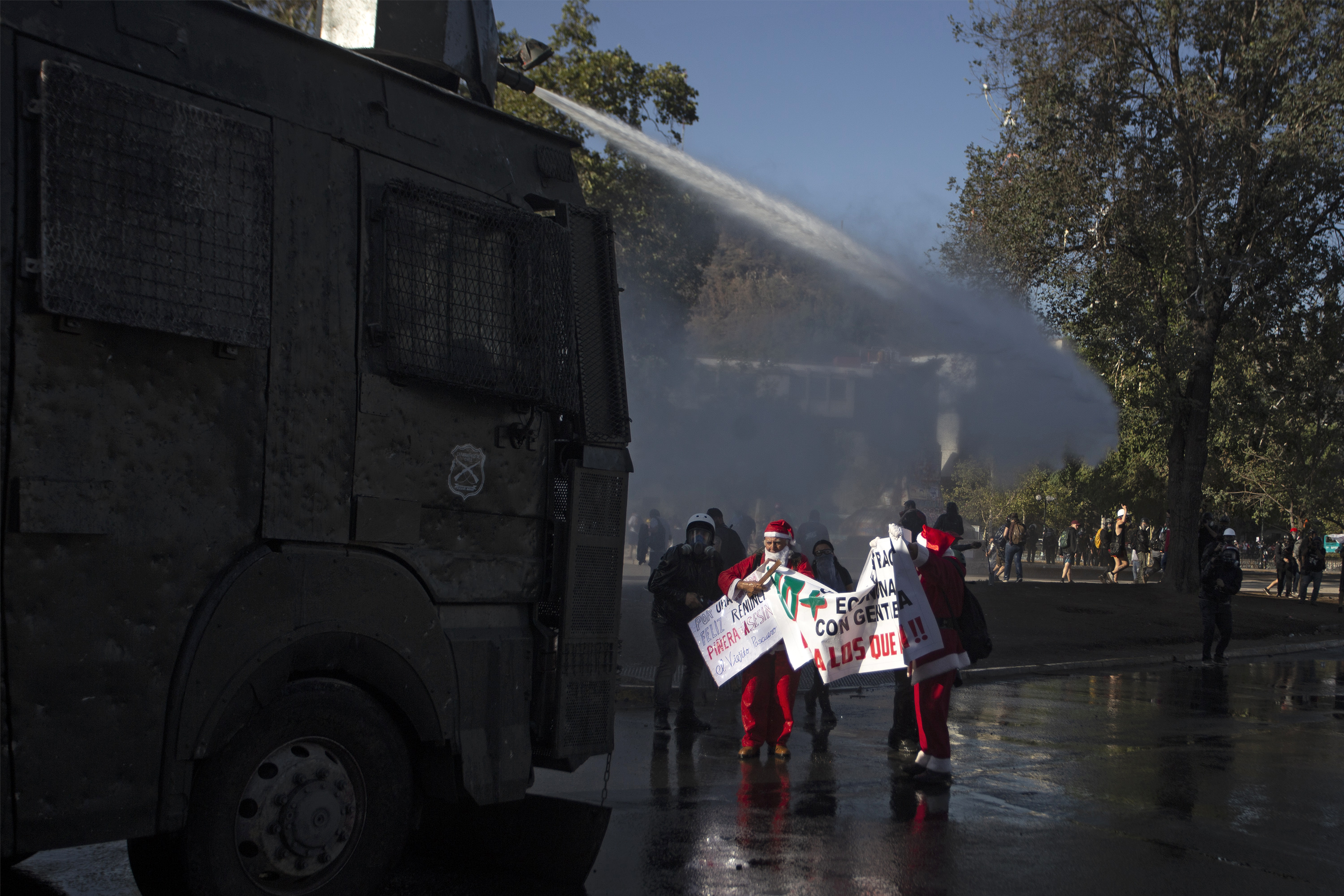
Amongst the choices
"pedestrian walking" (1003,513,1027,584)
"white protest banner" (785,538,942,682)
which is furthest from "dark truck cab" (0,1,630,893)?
"pedestrian walking" (1003,513,1027,584)

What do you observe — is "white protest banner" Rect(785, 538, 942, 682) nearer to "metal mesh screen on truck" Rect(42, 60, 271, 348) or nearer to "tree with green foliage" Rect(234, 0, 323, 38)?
"metal mesh screen on truck" Rect(42, 60, 271, 348)

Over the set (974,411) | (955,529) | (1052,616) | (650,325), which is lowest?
(1052,616)

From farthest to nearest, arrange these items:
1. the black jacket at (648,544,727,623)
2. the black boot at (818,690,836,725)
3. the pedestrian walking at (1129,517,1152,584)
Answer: the pedestrian walking at (1129,517,1152,584)
the black boot at (818,690,836,725)
the black jacket at (648,544,727,623)

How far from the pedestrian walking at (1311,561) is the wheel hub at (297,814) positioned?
1057 inches

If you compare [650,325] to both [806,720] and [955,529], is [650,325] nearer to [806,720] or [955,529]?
[955,529]

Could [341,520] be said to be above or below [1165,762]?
above

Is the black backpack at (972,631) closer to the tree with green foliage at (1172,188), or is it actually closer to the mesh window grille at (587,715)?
the mesh window grille at (587,715)

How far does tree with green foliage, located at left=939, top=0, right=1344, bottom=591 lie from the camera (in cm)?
2152

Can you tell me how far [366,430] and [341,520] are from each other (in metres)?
0.33

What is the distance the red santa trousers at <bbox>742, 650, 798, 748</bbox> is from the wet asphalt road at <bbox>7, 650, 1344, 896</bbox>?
23 centimetres

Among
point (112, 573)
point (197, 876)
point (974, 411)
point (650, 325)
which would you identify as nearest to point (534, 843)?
point (197, 876)

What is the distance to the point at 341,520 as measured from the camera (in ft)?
13.3

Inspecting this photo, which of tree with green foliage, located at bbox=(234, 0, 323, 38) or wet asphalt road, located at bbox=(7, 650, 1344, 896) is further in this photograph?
tree with green foliage, located at bbox=(234, 0, 323, 38)

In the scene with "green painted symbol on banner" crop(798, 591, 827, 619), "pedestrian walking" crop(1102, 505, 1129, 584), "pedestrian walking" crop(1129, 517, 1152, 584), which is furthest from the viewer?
"pedestrian walking" crop(1129, 517, 1152, 584)
